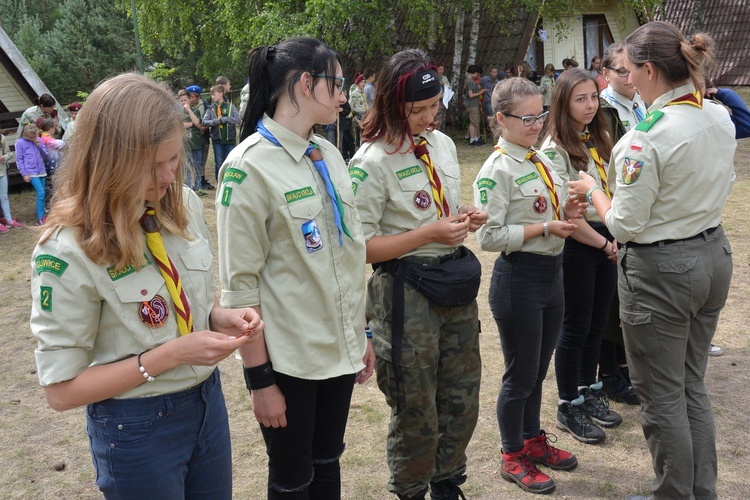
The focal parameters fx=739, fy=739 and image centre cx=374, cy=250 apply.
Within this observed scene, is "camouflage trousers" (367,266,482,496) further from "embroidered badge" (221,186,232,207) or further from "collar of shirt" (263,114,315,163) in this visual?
"embroidered badge" (221,186,232,207)

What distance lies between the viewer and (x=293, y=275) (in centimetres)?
250

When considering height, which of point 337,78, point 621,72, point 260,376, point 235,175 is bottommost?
point 260,376

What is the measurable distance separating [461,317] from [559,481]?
118 cm

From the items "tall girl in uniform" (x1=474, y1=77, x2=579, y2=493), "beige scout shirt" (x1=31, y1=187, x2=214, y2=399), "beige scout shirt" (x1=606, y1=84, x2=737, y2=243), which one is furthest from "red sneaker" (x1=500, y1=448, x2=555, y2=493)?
"beige scout shirt" (x1=31, y1=187, x2=214, y2=399)

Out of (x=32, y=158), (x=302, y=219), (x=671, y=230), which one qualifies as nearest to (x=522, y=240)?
(x=671, y=230)

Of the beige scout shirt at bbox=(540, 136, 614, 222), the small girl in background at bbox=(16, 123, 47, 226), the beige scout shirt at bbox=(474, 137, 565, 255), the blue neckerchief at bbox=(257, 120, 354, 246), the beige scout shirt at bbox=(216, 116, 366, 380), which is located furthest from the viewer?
the small girl in background at bbox=(16, 123, 47, 226)

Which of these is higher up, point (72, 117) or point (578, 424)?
point (72, 117)

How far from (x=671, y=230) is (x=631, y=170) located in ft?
0.95

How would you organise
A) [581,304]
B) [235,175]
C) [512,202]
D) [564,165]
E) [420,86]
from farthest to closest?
1. [581,304]
2. [564,165]
3. [512,202]
4. [420,86]
5. [235,175]

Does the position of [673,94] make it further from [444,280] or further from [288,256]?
[288,256]

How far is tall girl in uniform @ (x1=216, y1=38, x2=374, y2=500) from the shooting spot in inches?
95.4

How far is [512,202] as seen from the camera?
3.46 metres

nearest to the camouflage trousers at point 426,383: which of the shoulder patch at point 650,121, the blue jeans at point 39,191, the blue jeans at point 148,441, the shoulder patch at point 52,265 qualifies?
the shoulder patch at point 650,121

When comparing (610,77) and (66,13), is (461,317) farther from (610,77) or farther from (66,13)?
(66,13)
